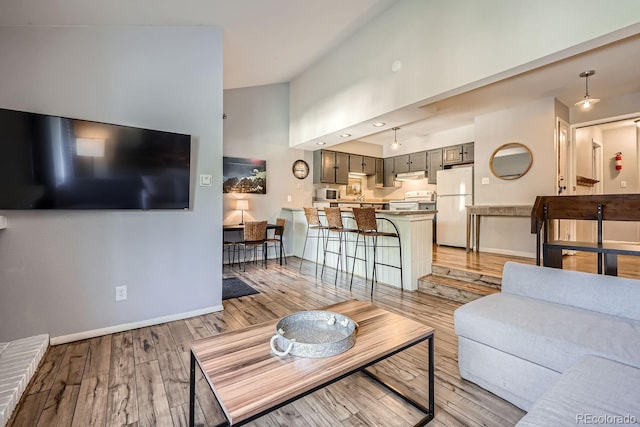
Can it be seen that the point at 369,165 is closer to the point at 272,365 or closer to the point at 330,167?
the point at 330,167

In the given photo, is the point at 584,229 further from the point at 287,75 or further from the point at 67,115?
the point at 67,115

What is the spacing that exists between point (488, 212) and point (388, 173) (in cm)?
341

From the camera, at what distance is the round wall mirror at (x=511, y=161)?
4352 millimetres

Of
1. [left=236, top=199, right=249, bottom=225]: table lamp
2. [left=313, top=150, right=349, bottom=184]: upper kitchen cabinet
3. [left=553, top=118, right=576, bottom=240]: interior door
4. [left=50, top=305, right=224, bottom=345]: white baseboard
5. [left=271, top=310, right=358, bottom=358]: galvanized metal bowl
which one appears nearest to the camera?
[left=271, top=310, right=358, bottom=358]: galvanized metal bowl

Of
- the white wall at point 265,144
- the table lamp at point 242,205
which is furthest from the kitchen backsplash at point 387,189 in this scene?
the table lamp at point 242,205

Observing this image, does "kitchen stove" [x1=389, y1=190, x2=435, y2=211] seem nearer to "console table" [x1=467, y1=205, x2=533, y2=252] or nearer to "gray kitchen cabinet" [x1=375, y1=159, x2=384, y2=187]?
"gray kitchen cabinet" [x1=375, y1=159, x2=384, y2=187]

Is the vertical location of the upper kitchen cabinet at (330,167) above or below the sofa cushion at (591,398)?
above

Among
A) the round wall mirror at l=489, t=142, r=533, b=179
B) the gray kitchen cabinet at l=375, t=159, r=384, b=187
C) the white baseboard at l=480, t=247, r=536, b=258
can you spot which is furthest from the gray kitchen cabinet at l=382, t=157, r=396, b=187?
the white baseboard at l=480, t=247, r=536, b=258

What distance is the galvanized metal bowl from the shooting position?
1184 millimetres

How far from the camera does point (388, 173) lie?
7.52 m

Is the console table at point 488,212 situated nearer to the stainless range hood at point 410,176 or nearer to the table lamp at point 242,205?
the stainless range hood at point 410,176

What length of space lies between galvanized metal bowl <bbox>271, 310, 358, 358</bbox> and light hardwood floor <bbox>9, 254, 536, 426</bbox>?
19cm

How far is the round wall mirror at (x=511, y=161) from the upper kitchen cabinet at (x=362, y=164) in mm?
2902

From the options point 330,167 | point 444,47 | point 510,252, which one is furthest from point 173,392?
point 330,167
